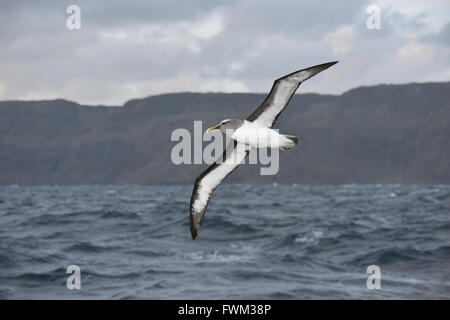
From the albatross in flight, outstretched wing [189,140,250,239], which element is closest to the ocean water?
outstretched wing [189,140,250,239]

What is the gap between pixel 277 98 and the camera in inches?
306

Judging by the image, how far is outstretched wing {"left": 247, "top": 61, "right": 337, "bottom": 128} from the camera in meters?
7.39

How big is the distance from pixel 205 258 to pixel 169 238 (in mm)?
5342

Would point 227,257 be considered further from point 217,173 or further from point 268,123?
point 268,123

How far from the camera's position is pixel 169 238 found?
28.9 meters

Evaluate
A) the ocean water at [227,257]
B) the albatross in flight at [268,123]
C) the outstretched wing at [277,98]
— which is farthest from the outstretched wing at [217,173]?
the ocean water at [227,257]

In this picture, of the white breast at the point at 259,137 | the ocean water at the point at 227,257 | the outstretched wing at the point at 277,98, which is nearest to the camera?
the outstretched wing at the point at 277,98

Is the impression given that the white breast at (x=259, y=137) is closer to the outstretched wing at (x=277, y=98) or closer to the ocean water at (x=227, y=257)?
the outstretched wing at (x=277, y=98)

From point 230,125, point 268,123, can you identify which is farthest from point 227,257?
point 230,125

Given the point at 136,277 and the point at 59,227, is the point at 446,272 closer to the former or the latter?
the point at 136,277

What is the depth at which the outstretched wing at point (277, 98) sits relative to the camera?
7.39m

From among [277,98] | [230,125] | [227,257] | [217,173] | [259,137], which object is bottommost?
[227,257]

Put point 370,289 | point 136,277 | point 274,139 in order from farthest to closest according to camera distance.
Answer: point 136,277
point 370,289
point 274,139
